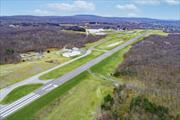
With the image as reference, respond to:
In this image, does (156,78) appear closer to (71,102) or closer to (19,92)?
(71,102)

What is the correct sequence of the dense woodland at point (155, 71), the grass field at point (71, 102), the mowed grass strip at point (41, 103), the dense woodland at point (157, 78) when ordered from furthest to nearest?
the dense woodland at point (155, 71), the dense woodland at point (157, 78), the grass field at point (71, 102), the mowed grass strip at point (41, 103)

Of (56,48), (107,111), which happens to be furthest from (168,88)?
(56,48)

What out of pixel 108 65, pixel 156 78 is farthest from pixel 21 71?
pixel 156 78

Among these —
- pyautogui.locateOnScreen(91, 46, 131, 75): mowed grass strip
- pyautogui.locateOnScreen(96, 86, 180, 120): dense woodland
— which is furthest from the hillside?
pyautogui.locateOnScreen(91, 46, 131, 75): mowed grass strip

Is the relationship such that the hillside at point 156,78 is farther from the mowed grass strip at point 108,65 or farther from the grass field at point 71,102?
the grass field at point 71,102

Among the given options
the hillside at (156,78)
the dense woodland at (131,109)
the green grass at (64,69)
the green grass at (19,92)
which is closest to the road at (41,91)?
the green grass at (19,92)

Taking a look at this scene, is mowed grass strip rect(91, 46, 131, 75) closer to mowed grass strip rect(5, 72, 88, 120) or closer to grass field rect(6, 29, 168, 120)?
grass field rect(6, 29, 168, 120)

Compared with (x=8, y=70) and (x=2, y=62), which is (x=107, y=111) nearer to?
(x=8, y=70)
